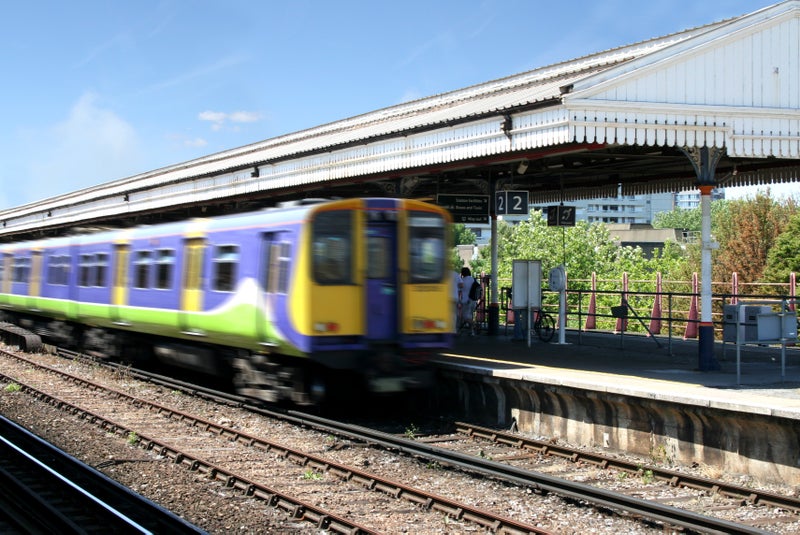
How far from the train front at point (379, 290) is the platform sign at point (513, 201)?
3941 millimetres

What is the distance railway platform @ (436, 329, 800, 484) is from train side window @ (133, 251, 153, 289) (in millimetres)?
5552

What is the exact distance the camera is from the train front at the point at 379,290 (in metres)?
11.2

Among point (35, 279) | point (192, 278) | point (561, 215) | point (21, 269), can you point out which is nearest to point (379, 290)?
point (192, 278)

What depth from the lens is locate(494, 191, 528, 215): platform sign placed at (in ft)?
51.9

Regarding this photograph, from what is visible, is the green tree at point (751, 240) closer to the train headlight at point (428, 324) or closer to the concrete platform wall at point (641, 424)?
the concrete platform wall at point (641, 424)

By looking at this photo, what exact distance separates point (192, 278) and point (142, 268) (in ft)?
7.75

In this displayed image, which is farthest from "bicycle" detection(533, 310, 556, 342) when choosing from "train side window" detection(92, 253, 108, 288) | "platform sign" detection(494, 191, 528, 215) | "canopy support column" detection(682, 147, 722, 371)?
"train side window" detection(92, 253, 108, 288)

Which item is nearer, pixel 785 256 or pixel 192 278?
pixel 192 278

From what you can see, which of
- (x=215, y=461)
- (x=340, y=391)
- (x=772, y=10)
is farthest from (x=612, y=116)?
(x=215, y=461)

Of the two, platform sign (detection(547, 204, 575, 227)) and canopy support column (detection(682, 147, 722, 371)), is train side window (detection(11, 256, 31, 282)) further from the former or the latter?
canopy support column (detection(682, 147, 722, 371))

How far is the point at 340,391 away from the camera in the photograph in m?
12.0

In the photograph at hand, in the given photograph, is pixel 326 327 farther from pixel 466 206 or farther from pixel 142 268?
pixel 466 206

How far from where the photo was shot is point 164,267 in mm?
14914

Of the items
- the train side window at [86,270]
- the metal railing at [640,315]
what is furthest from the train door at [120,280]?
the metal railing at [640,315]
